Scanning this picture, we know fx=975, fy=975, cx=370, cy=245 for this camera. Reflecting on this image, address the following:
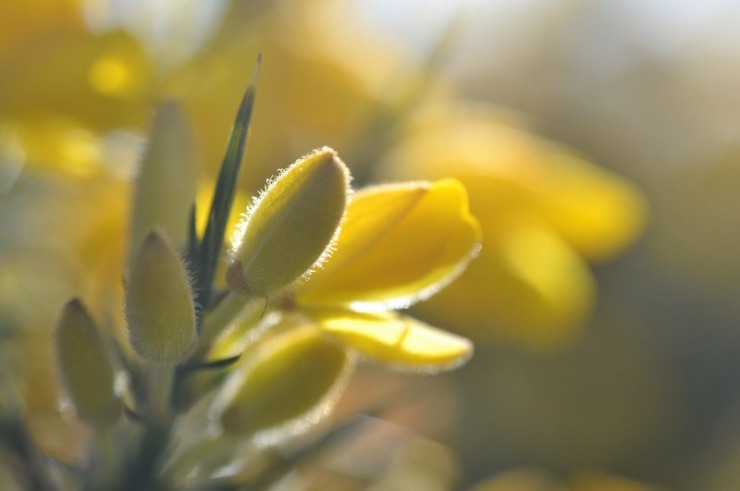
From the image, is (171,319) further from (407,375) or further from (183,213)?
(407,375)

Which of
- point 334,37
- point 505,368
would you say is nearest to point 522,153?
point 334,37

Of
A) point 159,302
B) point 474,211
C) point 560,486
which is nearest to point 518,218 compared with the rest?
point 474,211

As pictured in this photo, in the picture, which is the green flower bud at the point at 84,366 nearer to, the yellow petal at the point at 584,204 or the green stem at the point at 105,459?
the green stem at the point at 105,459

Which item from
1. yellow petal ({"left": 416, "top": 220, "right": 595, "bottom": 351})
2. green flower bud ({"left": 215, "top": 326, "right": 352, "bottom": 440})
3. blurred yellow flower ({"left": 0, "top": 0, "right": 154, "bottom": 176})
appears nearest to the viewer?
green flower bud ({"left": 215, "top": 326, "right": 352, "bottom": 440})

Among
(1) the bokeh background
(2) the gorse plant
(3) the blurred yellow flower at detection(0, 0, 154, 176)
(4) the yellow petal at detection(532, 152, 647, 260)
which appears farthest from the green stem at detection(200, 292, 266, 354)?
(4) the yellow petal at detection(532, 152, 647, 260)

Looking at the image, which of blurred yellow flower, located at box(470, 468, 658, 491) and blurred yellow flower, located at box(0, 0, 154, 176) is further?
blurred yellow flower, located at box(470, 468, 658, 491)

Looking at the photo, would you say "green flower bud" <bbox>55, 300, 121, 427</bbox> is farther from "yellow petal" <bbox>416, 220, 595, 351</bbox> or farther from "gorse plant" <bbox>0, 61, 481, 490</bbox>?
"yellow petal" <bbox>416, 220, 595, 351</bbox>

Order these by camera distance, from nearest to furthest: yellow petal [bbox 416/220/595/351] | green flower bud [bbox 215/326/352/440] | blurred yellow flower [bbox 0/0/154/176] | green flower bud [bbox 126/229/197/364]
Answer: green flower bud [bbox 126/229/197/364], green flower bud [bbox 215/326/352/440], blurred yellow flower [bbox 0/0/154/176], yellow petal [bbox 416/220/595/351]
